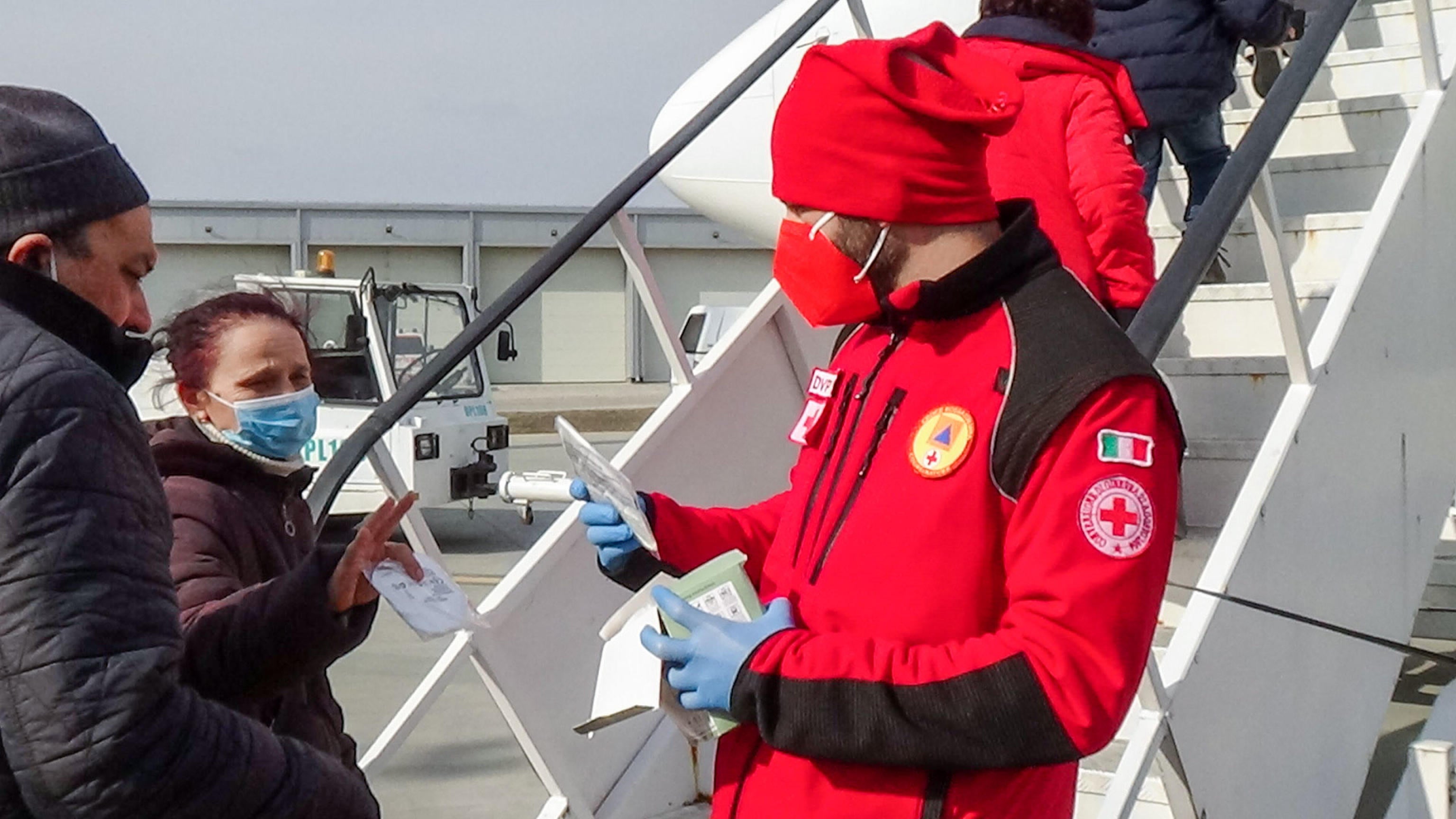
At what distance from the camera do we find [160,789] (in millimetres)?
1296

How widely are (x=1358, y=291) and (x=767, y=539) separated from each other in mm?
1801

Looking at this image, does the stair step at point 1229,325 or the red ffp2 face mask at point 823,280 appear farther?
the stair step at point 1229,325

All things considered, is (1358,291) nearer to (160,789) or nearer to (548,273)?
(548,273)

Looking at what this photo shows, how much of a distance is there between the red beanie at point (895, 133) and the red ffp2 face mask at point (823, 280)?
0.05 m

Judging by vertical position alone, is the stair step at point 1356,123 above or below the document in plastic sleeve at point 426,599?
above

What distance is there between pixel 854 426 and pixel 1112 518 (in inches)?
14.8

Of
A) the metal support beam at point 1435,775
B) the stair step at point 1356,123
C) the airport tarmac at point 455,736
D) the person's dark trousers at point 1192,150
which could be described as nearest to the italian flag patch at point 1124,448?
the metal support beam at point 1435,775

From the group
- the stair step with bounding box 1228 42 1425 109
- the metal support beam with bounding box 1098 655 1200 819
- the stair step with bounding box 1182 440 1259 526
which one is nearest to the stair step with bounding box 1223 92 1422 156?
the stair step with bounding box 1228 42 1425 109

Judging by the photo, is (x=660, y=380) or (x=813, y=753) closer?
(x=813, y=753)

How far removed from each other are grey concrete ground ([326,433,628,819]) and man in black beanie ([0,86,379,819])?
1700 millimetres

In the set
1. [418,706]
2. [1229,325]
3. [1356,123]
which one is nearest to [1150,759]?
[418,706]

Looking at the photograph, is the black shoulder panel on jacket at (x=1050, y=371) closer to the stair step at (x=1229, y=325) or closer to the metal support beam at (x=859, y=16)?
the stair step at (x=1229, y=325)

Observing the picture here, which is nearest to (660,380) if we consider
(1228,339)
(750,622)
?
(1228,339)

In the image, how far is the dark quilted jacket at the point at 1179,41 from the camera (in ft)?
11.9
